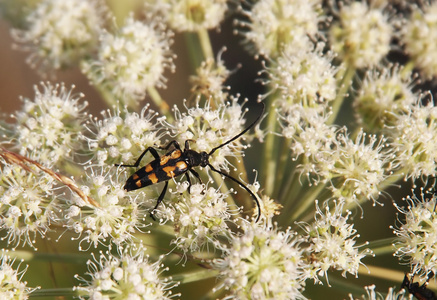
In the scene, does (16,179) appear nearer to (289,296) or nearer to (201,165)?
(201,165)

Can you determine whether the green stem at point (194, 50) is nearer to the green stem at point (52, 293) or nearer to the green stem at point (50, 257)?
the green stem at point (50, 257)

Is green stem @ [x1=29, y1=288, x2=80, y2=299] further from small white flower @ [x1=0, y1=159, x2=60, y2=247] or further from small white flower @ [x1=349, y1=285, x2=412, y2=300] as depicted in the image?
small white flower @ [x1=349, y1=285, x2=412, y2=300]

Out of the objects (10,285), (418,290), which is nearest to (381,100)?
(418,290)

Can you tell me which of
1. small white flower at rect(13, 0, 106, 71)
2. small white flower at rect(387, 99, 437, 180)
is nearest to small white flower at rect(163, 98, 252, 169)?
small white flower at rect(387, 99, 437, 180)

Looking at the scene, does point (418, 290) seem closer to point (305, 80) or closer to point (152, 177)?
point (305, 80)

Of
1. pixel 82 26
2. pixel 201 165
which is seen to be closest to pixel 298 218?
pixel 201 165

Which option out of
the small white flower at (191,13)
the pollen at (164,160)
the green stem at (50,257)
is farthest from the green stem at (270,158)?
the green stem at (50,257)
